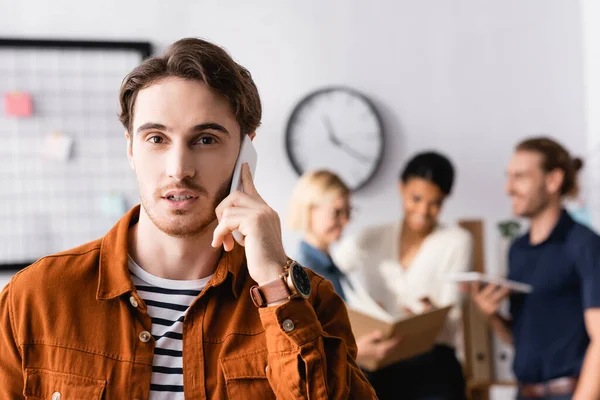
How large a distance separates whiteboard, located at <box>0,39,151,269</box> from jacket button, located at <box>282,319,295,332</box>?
2322mm

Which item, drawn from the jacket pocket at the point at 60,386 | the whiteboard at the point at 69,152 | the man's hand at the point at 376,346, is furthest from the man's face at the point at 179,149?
the whiteboard at the point at 69,152

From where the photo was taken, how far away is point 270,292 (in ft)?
4.38

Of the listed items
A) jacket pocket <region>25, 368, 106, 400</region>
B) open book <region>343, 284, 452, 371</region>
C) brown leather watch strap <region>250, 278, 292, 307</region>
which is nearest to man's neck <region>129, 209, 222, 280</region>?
brown leather watch strap <region>250, 278, 292, 307</region>

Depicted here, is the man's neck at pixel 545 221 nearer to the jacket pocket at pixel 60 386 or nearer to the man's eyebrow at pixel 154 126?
the man's eyebrow at pixel 154 126

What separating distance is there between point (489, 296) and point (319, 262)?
725 millimetres

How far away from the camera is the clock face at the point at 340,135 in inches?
146

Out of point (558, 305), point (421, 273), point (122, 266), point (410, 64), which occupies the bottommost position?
point (558, 305)

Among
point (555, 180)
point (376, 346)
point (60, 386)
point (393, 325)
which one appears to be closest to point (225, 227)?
point (60, 386)

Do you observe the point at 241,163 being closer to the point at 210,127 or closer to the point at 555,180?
the point at 210,127

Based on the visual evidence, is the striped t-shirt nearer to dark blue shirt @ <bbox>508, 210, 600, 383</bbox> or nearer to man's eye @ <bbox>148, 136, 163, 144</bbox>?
man's eye @ <bbox>148, 136, 163, 144</bbox>

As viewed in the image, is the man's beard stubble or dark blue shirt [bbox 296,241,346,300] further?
dark blue shirt [bbox 296,241,346,300]

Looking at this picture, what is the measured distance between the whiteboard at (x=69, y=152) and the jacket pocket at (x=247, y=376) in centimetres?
228

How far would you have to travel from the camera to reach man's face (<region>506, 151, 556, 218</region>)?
2.90m

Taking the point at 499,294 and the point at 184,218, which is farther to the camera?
the point at 499,294
